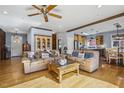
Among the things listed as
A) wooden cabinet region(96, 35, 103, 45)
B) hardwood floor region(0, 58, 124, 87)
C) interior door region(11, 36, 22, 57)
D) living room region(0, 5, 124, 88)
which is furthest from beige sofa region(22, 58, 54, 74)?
wooden cabinet region(96, 35, 103, 45)

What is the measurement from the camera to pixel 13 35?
8664 millimetres

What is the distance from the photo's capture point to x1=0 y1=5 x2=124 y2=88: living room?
113 inches

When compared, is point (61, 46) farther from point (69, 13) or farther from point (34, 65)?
point (69, 13)

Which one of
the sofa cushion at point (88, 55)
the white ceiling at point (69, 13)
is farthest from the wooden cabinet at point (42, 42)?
the sofa cushion at point (88, 55)

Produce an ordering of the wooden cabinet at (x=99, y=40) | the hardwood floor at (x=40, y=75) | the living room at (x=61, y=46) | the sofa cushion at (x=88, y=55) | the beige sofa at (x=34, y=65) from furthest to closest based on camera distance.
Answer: the wooden cabinet at (x=99, y=40) → the sofa cushion at (x=88, y=55) → the beige sofa at (x=34, y=65) → the living room at (x=61, y=46) → the hardwood floor at (x=40, y=75)

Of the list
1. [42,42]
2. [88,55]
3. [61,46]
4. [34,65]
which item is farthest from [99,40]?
[34,65]

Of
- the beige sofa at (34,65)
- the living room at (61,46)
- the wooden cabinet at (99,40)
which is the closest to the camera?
the living room at (61,46)

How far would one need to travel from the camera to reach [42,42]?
6.00 metres

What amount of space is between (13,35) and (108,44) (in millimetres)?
8750

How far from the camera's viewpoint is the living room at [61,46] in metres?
2.87

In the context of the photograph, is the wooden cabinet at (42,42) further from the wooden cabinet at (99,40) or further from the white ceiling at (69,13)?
the wooden cabinet at (99,40)

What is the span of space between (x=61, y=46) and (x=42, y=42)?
2.31m
